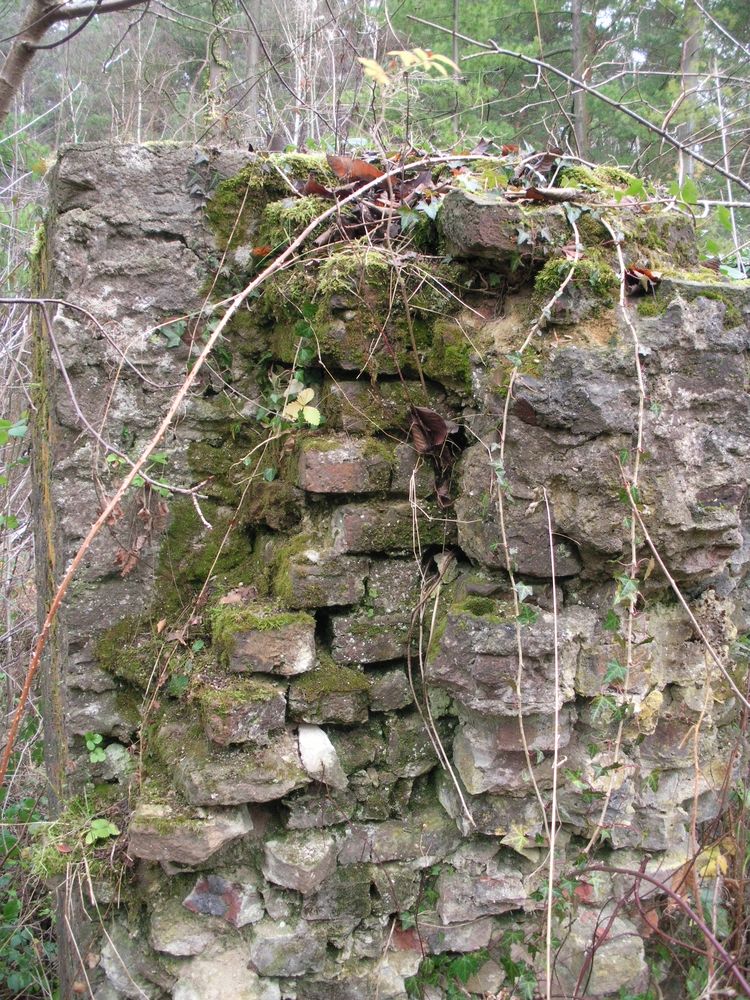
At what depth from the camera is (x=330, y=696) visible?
2035 mm

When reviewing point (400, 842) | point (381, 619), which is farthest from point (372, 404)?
point (400, 842)

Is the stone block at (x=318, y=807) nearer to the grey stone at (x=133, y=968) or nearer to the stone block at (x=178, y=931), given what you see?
the stone block at (x=178, y=931)

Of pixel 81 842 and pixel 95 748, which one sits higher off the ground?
pixel 95 748

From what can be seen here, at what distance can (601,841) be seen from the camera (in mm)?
2064

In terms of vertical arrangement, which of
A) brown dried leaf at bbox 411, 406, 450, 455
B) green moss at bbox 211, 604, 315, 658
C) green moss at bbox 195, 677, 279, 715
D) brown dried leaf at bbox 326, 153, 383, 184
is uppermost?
brown dried leaf at bbox 326, 153, 383, 184

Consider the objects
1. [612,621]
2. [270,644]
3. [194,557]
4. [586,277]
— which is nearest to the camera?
[612,621]

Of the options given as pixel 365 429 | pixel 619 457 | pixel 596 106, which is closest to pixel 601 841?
pixel 619 457

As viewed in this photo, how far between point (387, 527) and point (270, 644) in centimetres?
47

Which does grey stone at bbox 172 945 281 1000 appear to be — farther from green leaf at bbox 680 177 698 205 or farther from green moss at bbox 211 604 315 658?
green leaf at bbox 680 177 698 205

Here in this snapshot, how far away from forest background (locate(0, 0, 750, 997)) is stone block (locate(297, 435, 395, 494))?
2.92ft

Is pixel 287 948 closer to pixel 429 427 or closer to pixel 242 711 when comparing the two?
pixel 242 711

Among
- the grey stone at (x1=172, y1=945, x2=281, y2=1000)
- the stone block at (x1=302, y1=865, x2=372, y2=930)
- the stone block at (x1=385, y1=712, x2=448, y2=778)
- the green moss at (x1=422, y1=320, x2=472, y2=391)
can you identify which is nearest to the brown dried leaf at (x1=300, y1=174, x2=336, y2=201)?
the green moss at (x1=422, y1=320, x2=472, y2=391)

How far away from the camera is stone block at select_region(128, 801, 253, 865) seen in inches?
74.9

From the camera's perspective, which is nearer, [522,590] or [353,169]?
[522,590]
